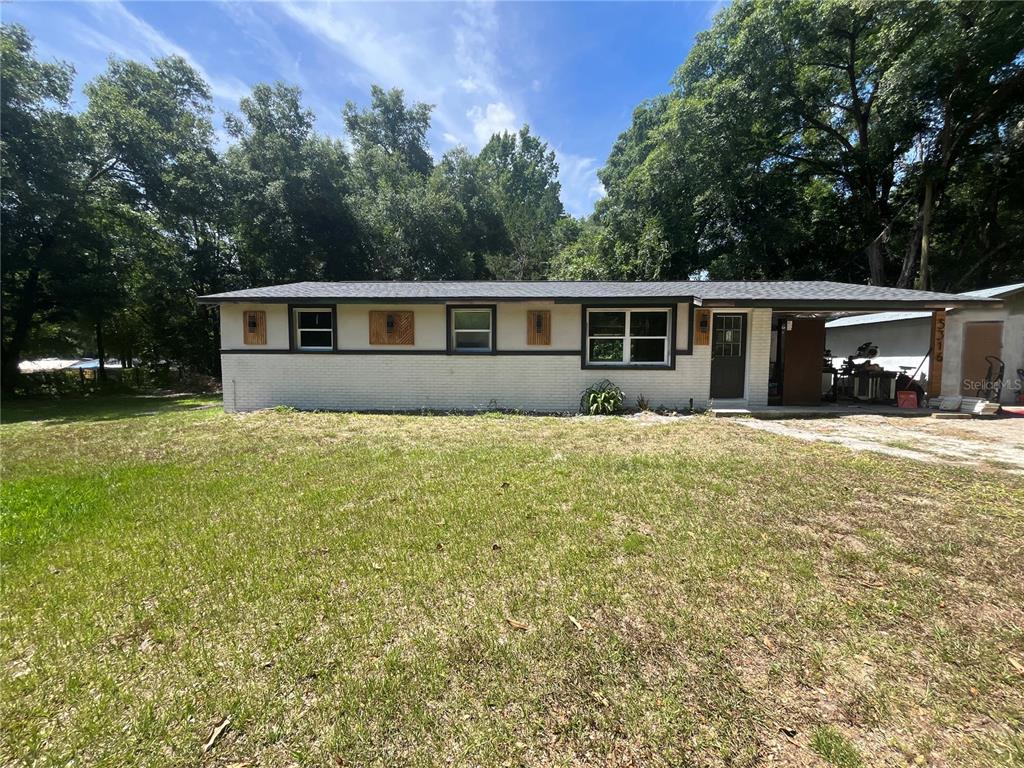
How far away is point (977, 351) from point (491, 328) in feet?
40.9

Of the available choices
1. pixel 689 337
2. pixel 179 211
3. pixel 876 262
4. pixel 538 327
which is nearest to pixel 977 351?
pixel 689 337

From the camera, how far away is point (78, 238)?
15.0 m

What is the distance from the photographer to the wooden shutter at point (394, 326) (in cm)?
1030

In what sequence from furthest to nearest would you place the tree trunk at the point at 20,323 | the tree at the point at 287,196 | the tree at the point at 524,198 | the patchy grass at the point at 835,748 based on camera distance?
the tree at the point at 524,198 → the tree at the point at 287,196 → the tree trunk at the point at 20,323 → the patchy grass at the point at 835,748

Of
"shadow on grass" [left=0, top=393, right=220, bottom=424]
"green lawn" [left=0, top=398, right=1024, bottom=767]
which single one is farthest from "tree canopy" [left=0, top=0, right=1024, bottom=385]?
"green lawn" [left=0, top=398, right=1024, bottom=767]

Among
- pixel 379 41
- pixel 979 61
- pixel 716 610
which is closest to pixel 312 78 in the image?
pixel 379 41

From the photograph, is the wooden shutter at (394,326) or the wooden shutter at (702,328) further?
the wooden shutter at (394,326)

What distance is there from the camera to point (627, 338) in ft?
33.5

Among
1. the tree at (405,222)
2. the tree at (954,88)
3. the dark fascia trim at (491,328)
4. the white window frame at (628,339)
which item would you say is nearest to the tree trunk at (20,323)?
the tree at (405,222)

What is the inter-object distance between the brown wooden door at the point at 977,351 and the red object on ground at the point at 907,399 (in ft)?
6.19

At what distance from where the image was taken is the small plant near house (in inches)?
379

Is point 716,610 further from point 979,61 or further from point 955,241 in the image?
point 955,241

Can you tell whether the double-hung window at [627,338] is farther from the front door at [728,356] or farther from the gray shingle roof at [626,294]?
the front door at [728,356]

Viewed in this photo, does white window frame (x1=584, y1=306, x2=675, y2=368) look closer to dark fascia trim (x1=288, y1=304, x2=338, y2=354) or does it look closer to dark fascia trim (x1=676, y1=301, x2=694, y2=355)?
dark fascia trim (x1=676, y1=301, x2=694, y2=355)
